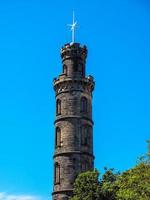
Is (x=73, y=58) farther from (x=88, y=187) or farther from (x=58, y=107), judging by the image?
(x=88, y=187)

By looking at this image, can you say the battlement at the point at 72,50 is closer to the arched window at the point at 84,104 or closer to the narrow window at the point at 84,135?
the arched window at the point at 84,104

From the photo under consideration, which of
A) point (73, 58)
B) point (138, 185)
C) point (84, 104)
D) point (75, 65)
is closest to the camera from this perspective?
point (138, 185)

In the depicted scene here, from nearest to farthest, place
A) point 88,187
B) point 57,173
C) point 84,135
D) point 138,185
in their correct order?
point 138,185 < point 88,187 < point 57,173 < point 84,135

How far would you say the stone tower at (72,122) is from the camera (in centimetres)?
6669

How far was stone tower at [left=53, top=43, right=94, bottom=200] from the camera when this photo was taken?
219 ft

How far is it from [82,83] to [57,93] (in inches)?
142

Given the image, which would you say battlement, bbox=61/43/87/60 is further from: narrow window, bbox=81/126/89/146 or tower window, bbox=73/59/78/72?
narrow window, bbox=81/126/89/146

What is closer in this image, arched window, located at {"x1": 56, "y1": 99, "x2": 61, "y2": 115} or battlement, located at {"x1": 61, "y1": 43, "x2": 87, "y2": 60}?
arched window, located at {"x1": 56, "y1": 99, "x2": 61, "y2": 115}

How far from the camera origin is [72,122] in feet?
225

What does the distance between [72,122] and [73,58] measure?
31.6 ft

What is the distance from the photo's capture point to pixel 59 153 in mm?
67812

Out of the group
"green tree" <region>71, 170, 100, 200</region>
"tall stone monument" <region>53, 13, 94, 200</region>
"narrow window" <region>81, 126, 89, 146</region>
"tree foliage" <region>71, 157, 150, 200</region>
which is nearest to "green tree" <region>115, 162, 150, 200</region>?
"tree foliage" <region>71, 157, 150, 200</region>

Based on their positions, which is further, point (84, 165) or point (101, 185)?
point (84, 165)

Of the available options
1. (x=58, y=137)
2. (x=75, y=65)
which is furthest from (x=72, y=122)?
(x=75, y=65)
